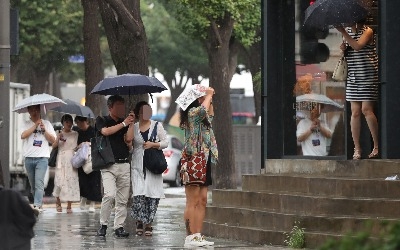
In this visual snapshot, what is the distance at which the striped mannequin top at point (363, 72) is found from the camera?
14.5 meters

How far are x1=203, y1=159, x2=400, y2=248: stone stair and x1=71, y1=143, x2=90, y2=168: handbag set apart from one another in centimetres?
631

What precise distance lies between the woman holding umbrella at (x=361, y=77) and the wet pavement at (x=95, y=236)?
1657mm

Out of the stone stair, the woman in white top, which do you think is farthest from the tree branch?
the stone stair

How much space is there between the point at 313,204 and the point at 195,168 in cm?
133

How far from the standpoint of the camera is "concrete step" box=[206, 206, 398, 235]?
13.4 meters

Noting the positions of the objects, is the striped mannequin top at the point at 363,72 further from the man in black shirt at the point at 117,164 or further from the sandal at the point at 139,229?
the sandal at the point at 139,229

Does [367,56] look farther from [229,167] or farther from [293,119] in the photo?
[229,167]

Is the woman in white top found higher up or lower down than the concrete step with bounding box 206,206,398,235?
higher up

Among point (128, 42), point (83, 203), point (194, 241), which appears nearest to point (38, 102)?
point (128, 42)

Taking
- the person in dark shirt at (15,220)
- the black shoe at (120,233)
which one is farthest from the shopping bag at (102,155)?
the person in dark shirt at (15,220)

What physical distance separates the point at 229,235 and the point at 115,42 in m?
7.35

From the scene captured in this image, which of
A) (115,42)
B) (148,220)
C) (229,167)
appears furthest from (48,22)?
(148,220)

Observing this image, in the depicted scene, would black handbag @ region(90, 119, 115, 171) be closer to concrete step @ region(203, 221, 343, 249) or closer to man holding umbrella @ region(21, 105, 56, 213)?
concrete step @ region(203, 221, 343, 249)

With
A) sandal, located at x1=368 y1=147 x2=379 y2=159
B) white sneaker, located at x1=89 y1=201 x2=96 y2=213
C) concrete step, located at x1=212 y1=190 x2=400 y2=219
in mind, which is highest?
sandal, located at x1=368 y1=147 x2=379 y2=159
